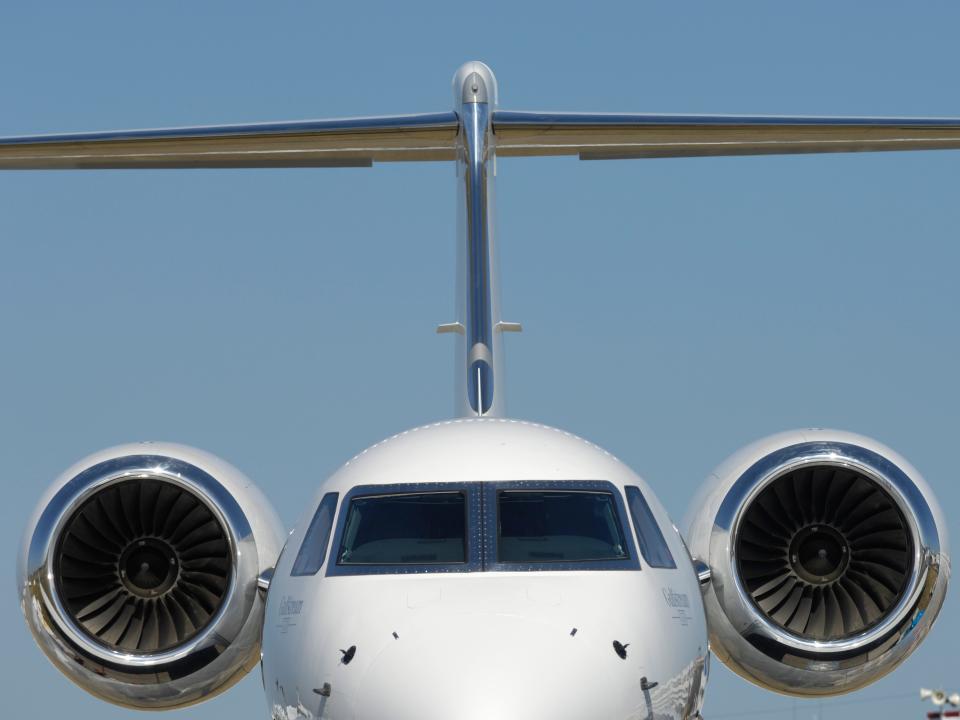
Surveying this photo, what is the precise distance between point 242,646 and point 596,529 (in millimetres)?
3999

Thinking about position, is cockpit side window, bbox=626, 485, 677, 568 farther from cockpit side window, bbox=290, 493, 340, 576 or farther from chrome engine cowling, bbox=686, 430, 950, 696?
chrome engine cowling, bbox=686, 430, 950, 696

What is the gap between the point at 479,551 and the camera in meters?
8.66

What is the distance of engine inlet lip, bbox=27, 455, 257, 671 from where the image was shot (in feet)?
39.1

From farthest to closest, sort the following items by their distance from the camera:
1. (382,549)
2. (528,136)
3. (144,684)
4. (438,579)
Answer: (528,136)
(144,684)
(382,549)
(438,579)

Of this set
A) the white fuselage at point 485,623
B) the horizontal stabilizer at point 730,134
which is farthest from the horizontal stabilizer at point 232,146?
the white fuselage at point 485,623

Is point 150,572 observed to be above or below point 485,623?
above

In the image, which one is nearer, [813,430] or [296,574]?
[296,574]

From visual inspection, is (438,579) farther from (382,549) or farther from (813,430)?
(813,430)

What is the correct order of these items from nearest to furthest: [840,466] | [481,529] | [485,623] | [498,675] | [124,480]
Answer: [498,675] < [485,623] < [481,529] < [840,466] < [124,480]

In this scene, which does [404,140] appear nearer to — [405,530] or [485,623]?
[405,530]

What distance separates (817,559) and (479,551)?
4.36m

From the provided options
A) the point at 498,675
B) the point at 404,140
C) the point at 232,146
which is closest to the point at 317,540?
the point at 498,675

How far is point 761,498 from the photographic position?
12.1 m

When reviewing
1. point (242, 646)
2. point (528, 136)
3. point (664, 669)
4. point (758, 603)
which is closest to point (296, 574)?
point (664, 669)
